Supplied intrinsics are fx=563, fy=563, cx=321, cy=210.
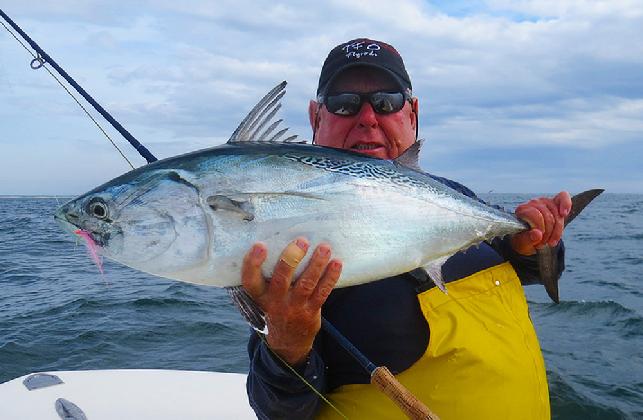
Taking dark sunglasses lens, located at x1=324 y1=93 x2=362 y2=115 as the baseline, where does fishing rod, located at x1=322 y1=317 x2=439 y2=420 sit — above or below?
below

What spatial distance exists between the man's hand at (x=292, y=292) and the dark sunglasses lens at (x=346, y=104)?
1.38 m

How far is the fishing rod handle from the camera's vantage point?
93.5 inches

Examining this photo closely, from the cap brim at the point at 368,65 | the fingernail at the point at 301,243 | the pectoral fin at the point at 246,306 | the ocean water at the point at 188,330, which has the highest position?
the cap brim at the point at 368,65

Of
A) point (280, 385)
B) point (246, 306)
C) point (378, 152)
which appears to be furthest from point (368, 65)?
point (280, 385)

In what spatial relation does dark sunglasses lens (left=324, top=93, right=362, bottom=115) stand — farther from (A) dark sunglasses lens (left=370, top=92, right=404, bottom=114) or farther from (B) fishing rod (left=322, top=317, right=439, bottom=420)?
(B) fishing rod (left=322, top=317, right=439, bottom=420)

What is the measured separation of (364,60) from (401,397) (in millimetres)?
1918

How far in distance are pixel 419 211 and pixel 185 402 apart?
358 cm

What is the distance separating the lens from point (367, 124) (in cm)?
325

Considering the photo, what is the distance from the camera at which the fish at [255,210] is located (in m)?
2.02

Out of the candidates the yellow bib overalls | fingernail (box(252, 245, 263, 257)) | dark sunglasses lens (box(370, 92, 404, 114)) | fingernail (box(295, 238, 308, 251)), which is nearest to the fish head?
fingernail (box(252, 245, 263, 257))

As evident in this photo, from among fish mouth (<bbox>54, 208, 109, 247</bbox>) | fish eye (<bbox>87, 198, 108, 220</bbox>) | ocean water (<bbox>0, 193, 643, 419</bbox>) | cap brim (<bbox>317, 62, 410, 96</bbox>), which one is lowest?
ocean water (<bbox>0, 193, 643, 419</bbox>)

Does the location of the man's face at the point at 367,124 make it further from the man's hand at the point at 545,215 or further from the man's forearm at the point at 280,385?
the man's forearm at the point at 280,385

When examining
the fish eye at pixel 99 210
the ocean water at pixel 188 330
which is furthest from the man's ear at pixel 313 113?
the ocean water at pixel 188 330

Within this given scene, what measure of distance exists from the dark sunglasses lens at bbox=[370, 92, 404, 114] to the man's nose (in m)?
0.03
